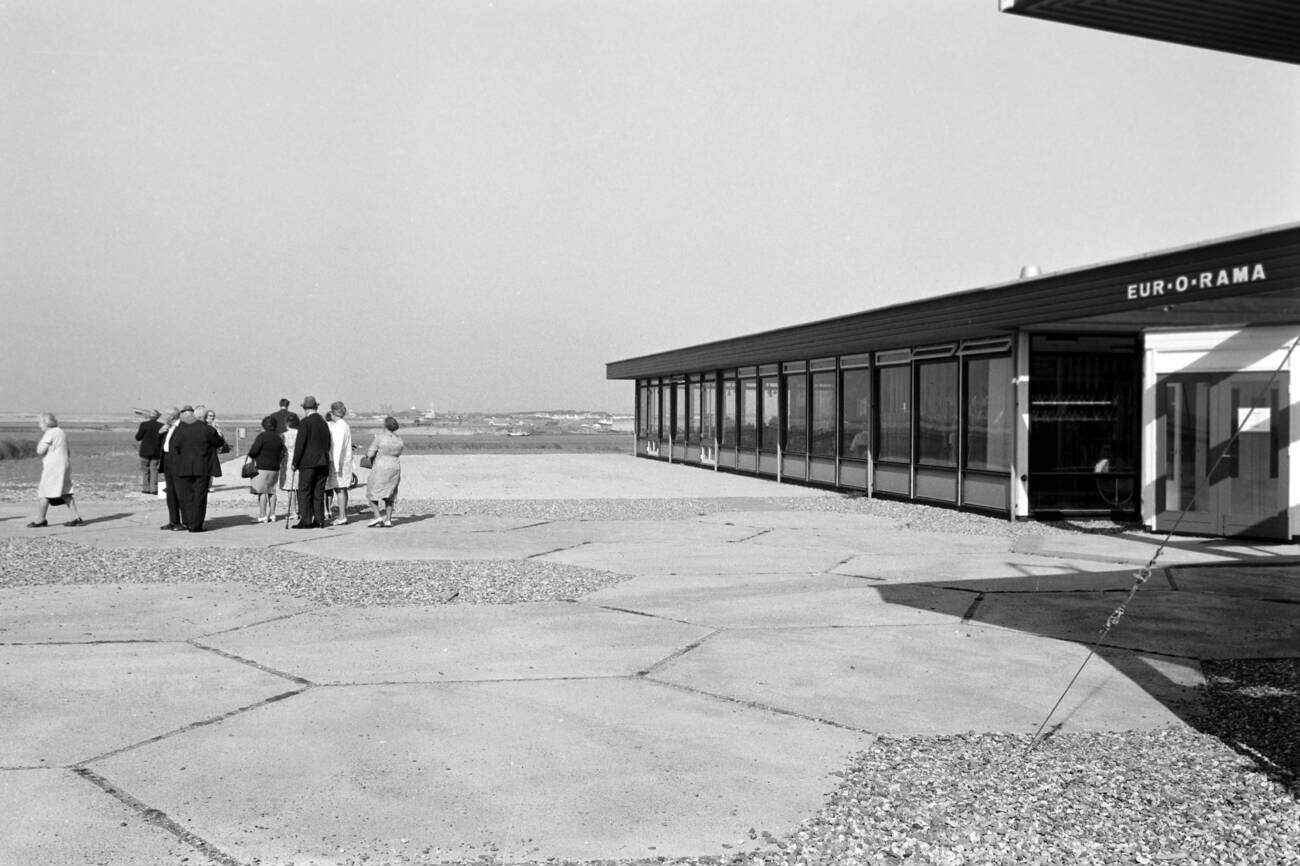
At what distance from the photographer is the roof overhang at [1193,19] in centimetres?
527

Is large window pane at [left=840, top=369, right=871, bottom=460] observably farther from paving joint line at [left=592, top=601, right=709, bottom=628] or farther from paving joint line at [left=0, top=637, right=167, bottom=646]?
paving joint line at [left=0, top=637, right=167, bottom=646]

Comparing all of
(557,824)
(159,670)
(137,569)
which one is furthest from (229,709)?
(137,569)

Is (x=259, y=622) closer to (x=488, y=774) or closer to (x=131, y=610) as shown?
(x=131, y=610)

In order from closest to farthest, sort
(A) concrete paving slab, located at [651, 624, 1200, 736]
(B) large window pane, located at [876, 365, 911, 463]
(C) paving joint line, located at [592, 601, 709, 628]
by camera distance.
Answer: (A) concrete paving slab, located at [651, 624, 1200, 736]
(C) paving joint line, located at [592, 601, 709, 628]
(B) large window pane, located at [876, 365, 911, 463]

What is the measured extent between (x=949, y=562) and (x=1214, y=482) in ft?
15.1

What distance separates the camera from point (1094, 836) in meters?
4.17

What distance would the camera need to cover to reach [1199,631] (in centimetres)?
818

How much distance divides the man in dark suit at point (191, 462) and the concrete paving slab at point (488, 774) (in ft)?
30.4

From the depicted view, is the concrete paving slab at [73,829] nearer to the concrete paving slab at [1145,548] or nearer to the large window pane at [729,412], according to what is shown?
the concrete paving slab at [1145,548]

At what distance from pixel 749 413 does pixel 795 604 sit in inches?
Answer: 749

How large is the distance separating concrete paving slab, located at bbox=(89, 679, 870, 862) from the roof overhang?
3656mm

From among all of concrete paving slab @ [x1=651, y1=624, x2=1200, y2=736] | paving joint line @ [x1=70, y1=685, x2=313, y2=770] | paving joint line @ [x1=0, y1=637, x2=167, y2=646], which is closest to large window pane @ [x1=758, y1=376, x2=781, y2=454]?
concrete paving slab @ [x1=651, y1=624, x2=1200, y2=736]

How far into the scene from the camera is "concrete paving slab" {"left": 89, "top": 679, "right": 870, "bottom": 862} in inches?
165

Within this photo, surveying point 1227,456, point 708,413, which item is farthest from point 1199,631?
point 708,413
